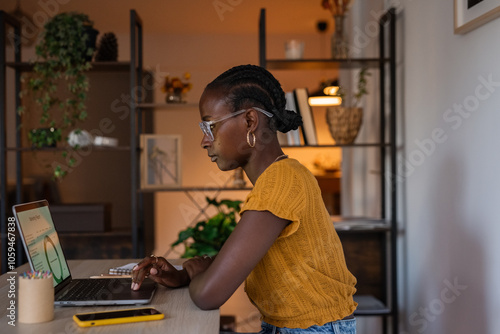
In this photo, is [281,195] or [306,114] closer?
[281,195]

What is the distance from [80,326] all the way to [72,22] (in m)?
2.47

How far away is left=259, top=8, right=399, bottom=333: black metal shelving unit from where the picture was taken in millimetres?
2838

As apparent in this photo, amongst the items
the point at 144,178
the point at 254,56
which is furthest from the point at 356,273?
the point at 254,56

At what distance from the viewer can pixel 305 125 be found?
2.94 m

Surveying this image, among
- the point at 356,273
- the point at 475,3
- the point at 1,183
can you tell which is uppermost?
the point at 475,3

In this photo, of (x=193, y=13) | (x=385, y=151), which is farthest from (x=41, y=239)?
(x=193, y=13)

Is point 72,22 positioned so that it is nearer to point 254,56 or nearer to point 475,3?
point 475,3

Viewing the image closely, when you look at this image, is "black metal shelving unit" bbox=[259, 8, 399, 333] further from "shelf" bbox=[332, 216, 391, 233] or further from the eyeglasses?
the eyeglasses

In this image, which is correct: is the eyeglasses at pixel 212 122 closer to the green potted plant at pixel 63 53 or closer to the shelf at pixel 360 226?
the shelf at pixel 360 226

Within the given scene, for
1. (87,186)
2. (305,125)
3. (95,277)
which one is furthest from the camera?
(87,186)

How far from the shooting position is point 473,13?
187 centimetres

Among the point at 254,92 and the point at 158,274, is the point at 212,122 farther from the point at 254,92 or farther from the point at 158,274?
the point at 158,274

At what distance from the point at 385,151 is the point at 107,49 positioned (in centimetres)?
170

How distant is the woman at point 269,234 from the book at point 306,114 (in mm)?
1432
